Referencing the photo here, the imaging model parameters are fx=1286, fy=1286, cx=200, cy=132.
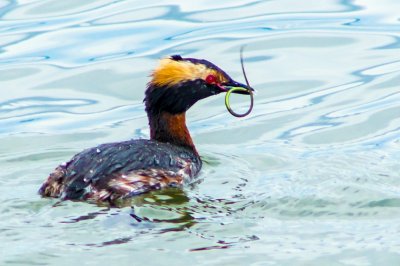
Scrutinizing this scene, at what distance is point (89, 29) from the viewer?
16.9 meters

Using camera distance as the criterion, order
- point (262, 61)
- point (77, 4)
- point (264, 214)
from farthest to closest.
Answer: point (77, 4) → point (262, 61) → point (264, 214)

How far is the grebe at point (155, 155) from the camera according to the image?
10.5 metres

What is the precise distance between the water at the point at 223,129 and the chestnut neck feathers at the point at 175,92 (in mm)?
522

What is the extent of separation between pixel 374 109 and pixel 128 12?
4921mm

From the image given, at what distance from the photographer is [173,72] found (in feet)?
38.3

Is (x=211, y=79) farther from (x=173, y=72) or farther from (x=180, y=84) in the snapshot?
(x=173, y=72)

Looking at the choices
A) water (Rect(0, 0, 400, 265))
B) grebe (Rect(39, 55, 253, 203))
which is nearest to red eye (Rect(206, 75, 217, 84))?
grebe (Rect(39, 55, 253, 203))

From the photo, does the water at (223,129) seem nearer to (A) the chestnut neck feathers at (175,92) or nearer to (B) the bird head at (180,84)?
(A) the chestnut neck feathers at (175,92)

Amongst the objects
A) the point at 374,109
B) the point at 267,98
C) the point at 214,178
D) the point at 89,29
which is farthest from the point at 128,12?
the point at 214,178

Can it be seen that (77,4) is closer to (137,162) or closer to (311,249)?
(137,162)

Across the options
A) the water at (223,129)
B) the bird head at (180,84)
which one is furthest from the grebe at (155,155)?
the water at (223,129)

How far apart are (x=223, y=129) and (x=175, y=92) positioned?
1.67 meters

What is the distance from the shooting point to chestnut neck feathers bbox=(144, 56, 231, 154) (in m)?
11.7

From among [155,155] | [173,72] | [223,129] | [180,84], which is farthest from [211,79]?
[223,129]
